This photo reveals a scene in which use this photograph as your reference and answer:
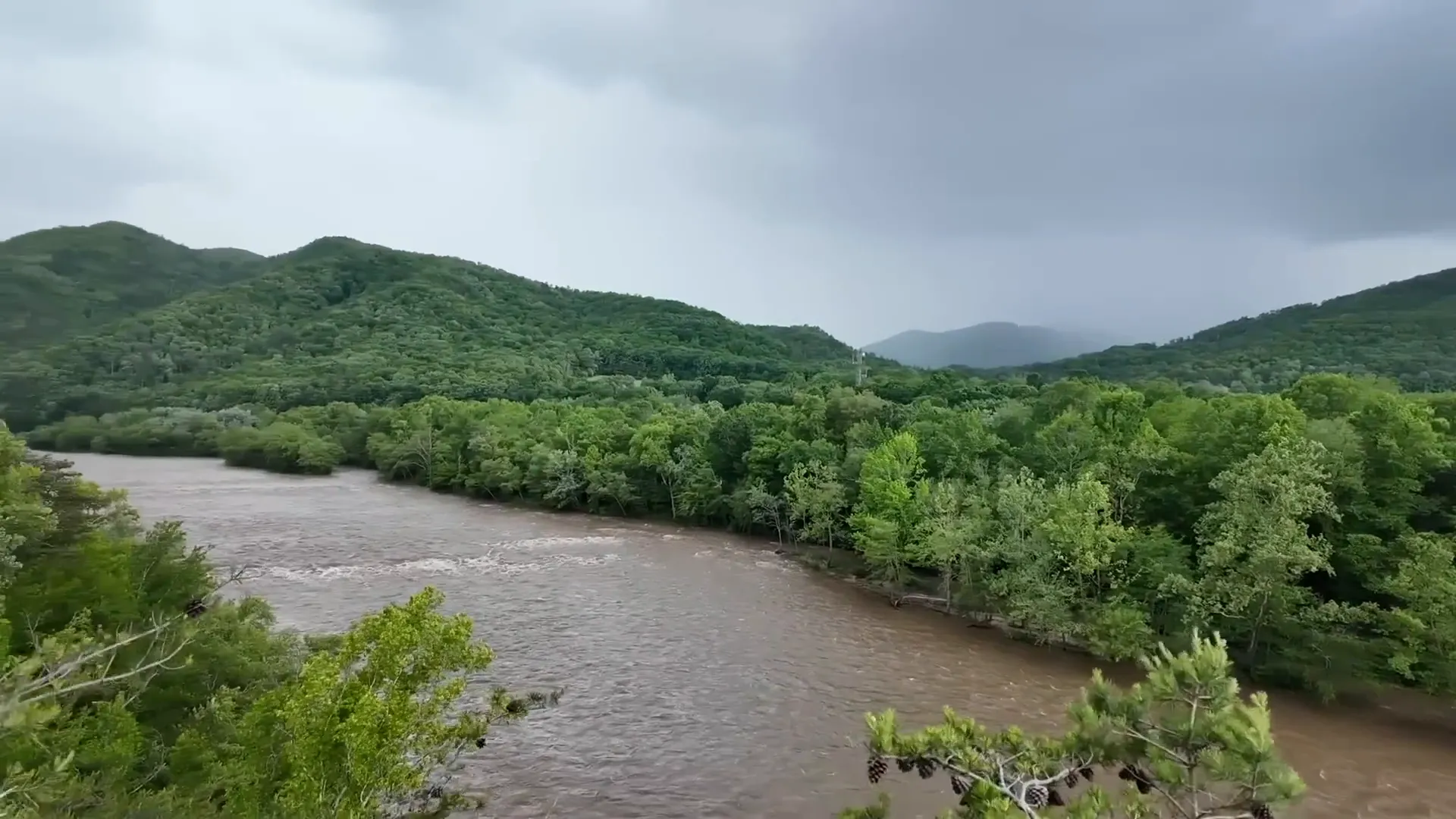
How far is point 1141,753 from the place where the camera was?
757cm

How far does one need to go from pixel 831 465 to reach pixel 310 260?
192 meters

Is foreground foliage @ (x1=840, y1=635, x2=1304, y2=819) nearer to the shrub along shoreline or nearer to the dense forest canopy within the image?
the dense forest canopy

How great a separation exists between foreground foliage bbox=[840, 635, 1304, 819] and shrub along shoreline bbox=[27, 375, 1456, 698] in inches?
795

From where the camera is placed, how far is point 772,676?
26.4 m

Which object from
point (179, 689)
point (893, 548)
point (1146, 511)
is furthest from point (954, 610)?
point (179, 689)

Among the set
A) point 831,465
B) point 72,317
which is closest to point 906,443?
point 831,465

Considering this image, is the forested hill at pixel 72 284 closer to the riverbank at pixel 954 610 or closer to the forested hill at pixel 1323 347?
the riverbank at pixel 954 610

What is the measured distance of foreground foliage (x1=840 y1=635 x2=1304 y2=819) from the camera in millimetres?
6621

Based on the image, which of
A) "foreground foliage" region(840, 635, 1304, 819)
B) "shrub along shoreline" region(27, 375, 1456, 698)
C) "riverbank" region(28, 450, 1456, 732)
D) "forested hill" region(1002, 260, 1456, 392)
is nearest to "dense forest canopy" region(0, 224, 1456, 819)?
"foreground foliage" region(840, 635, 1304, 819)

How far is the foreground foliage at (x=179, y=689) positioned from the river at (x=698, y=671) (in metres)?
4.19

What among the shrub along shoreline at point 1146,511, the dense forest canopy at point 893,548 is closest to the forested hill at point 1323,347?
the dense forest canopy at point 893,548

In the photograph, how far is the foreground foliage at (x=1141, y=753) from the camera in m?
6.62

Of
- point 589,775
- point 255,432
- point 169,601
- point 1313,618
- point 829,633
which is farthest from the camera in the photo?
point 255,432

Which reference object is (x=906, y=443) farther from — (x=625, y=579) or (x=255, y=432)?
(x=255, y=432)
